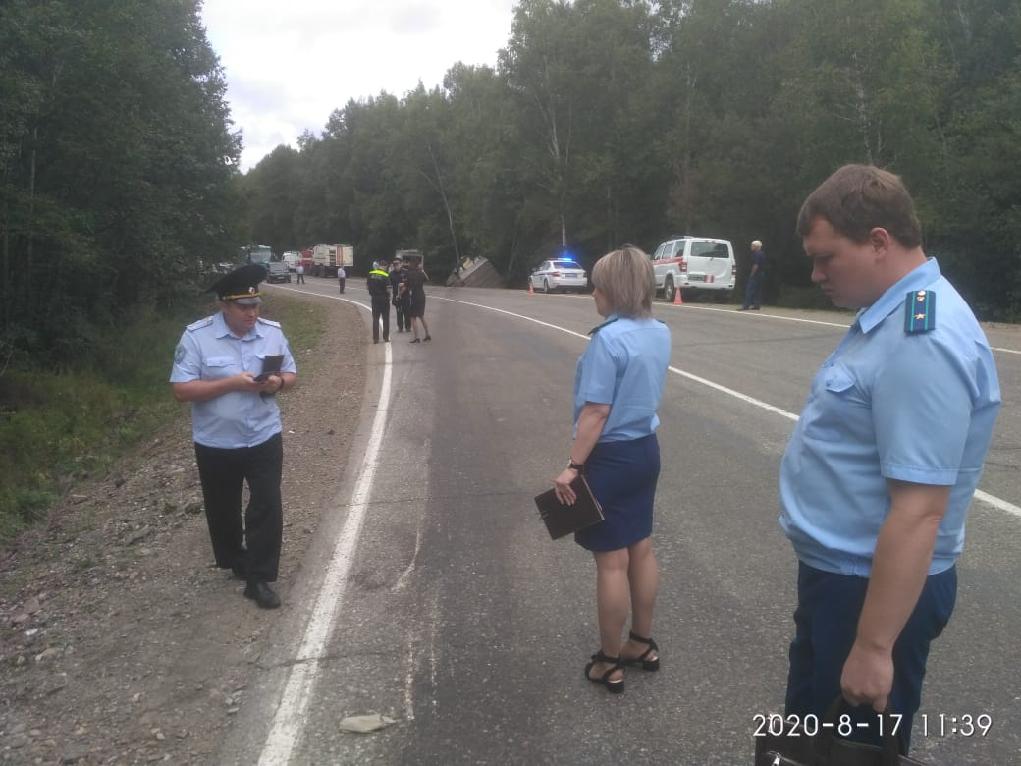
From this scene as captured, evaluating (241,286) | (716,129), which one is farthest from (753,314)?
(716,129)

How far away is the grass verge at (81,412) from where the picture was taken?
32.7ft

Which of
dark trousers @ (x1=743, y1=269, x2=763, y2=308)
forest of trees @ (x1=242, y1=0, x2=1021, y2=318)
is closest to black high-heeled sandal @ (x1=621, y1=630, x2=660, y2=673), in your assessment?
dark trousers @ (x1=743, y1=269, x2=763, y2=308)

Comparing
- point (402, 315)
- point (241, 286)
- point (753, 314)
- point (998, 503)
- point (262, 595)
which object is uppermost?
point (241, 286)

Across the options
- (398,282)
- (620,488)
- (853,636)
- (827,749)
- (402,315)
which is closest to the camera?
(827,749)

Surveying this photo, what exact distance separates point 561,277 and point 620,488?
1355 inches

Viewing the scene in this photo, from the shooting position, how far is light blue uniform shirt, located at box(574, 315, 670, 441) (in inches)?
135

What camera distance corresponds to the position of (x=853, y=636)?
2045 millimetres

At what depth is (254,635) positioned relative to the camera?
4375 mm

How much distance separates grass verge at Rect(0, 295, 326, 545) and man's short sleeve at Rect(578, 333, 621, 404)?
20.3ft

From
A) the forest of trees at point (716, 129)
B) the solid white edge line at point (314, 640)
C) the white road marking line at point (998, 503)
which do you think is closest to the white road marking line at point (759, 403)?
the white road marking line at point (998, 503)

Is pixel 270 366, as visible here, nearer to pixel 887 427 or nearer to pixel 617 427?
pixel 617 427

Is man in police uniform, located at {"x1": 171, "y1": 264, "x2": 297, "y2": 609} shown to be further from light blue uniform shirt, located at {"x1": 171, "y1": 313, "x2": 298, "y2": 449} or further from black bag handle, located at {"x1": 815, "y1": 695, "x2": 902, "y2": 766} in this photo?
black bag handle, located at {"x1": 815, "y1": 695, "x2": 902, "y2": 766}

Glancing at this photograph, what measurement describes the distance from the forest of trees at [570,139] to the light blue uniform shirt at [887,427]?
15.3 metres

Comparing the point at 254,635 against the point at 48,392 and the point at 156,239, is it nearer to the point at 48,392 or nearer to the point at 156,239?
the point at 48,392
